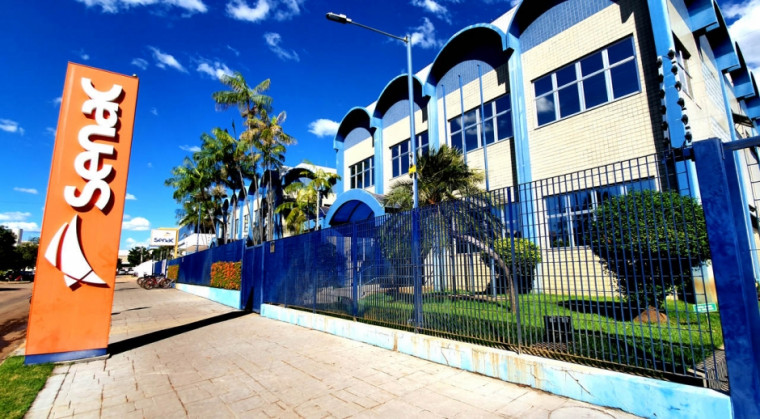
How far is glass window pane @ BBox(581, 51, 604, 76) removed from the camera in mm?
12352

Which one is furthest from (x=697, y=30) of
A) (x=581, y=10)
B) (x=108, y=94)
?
(x=108, y=94)

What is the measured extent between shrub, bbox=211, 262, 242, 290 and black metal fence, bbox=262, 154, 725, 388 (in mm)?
8490

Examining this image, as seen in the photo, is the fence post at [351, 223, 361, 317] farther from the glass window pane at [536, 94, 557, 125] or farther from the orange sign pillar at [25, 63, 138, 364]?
the glass window pane at [536, 94, 557, 125]

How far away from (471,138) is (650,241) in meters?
13.7

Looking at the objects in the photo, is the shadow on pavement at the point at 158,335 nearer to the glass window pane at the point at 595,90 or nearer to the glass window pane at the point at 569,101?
the glass window pane at the point at 569,101

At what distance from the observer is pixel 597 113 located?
1196cm

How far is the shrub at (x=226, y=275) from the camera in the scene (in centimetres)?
1413

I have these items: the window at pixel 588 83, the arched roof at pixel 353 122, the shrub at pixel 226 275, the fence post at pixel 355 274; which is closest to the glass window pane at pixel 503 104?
the window at pixel 588 83

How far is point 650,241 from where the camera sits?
3.79 metres

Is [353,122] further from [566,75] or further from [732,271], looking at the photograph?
[732,271]

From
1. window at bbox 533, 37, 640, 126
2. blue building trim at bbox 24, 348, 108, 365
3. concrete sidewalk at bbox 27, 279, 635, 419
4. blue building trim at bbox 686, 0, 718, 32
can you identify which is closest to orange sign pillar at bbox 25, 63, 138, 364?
blue building trim at bbox 24, 348, 108, 365

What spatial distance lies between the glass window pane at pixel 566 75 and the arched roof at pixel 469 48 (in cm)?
256

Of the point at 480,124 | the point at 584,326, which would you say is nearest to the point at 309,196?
the point at 480,124

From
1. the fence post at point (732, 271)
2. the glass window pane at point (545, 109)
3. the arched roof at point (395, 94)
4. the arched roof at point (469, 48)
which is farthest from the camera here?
the arched roof at point (395, 94)
